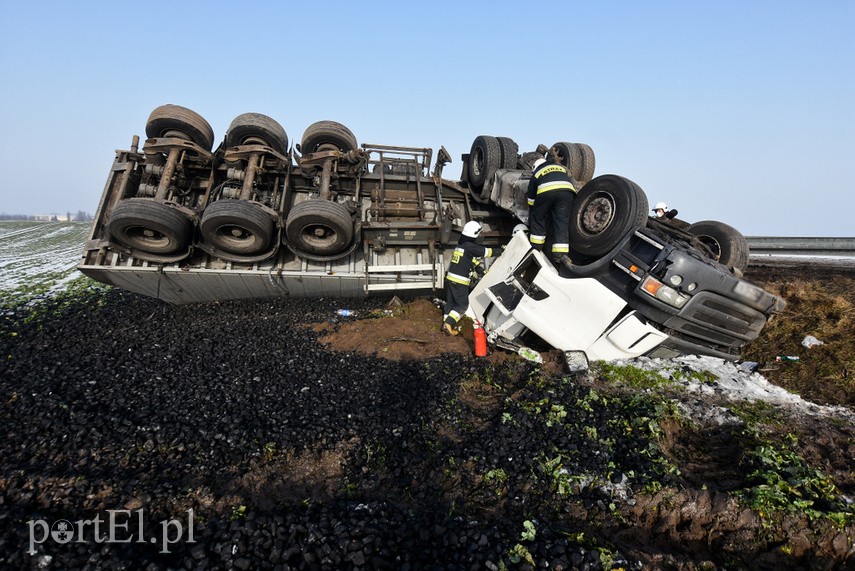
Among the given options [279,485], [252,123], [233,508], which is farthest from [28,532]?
[252,123]

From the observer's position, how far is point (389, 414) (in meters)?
3.31

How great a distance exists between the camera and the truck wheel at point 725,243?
449cm

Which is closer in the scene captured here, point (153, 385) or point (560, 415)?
point (560, 415)

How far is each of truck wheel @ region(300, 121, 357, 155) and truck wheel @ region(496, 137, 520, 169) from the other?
2.63 m

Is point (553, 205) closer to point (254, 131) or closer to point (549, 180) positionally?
point (549, 180)

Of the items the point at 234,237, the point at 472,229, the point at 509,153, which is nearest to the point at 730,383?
the point at 472,229

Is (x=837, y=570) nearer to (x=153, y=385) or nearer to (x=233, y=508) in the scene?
(x=233, y=508)

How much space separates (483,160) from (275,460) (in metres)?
5.53

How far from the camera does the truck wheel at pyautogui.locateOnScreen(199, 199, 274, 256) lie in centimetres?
516

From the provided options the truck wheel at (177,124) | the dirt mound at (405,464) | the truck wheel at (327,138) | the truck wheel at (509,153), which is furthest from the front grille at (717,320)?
the truck wheel at (177,124)

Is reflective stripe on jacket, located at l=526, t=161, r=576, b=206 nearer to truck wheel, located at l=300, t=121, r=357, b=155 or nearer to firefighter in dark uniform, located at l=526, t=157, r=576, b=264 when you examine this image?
firefighter in dark uniform, located at l=526, t=157, r=576, b=264

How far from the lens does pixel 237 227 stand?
5.39 m

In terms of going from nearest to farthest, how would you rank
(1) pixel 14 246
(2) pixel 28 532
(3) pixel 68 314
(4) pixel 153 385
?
(2) pixel 28 532, (4) pixel 153 385, (3) pixel 68 314, (1) pixel 14 246

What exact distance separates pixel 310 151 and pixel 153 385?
4.62 metres
